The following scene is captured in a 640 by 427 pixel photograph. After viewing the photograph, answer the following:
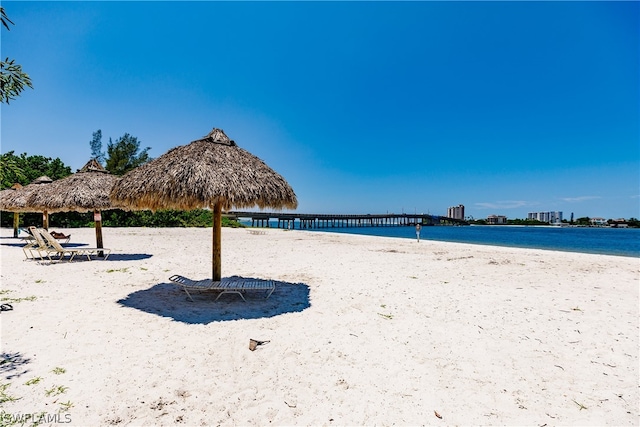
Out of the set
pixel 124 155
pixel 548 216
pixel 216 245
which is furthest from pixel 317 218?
pixel 548 216

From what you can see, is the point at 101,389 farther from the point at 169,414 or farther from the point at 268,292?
the point at 268,292

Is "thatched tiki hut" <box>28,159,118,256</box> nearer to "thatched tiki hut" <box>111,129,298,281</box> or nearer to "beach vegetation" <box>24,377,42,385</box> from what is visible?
"thatched tiki hut" <box>111,129,298,281</box>

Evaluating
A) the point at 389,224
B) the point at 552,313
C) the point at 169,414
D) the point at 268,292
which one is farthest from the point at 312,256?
the point at 389,224

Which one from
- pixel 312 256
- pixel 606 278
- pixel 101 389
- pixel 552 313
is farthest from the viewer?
pixel 312 256

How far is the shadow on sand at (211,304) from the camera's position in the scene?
531 centimetres

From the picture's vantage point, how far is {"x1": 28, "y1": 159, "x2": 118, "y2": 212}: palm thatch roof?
1022cm

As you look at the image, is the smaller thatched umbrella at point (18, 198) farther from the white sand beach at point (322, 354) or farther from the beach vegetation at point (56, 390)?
the beach vegetation at point (56, 390)

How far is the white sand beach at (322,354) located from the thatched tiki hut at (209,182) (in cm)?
185

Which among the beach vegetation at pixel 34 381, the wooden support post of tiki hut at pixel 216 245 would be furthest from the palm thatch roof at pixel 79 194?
the beach vegetation at pixel 34 381

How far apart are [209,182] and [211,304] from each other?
2.22 meters

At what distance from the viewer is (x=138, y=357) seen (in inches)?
150

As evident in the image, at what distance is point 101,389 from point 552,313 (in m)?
6.69

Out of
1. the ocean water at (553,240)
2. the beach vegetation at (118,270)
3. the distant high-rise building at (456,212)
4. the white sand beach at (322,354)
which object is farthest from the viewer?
the distant high-rise building at (456,212)

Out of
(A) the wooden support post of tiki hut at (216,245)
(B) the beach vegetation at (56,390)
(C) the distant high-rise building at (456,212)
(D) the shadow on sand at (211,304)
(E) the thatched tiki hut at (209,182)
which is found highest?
(C) the distant high-rise building at (456,212)
